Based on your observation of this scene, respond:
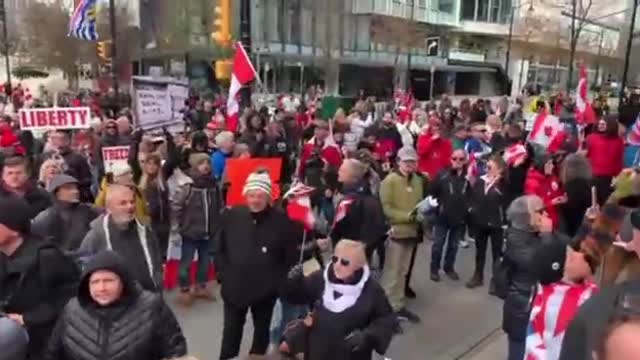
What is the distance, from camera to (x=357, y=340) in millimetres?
4242

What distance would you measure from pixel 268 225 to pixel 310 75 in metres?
44.3

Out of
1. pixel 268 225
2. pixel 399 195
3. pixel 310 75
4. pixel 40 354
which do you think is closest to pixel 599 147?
pixel 399 195

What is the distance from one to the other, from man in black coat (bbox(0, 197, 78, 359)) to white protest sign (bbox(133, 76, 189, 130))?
20.2 ft

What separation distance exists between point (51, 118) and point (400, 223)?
16.3 ft

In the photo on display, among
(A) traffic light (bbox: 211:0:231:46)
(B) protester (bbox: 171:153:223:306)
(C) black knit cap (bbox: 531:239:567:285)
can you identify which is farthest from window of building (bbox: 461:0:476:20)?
(C) black knit cap (bbox: 531:239:567:285)

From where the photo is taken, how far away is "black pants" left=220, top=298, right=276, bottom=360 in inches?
213

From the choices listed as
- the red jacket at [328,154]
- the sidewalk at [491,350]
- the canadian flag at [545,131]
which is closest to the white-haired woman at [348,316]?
the sidewalk at [491,350]

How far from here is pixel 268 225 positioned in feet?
17.3

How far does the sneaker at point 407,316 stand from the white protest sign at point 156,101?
486 centimetres

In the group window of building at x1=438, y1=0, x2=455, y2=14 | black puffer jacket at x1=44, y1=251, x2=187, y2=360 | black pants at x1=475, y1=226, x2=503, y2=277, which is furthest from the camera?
window of building at x1=438, y1=0, x2=455, y2=14

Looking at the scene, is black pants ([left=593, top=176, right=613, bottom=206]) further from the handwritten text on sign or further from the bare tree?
the bare tree

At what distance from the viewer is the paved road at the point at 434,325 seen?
256 inches

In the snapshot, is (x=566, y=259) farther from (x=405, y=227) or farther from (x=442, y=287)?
(x=442, y=287)

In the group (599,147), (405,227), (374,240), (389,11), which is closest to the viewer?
(374,240)
